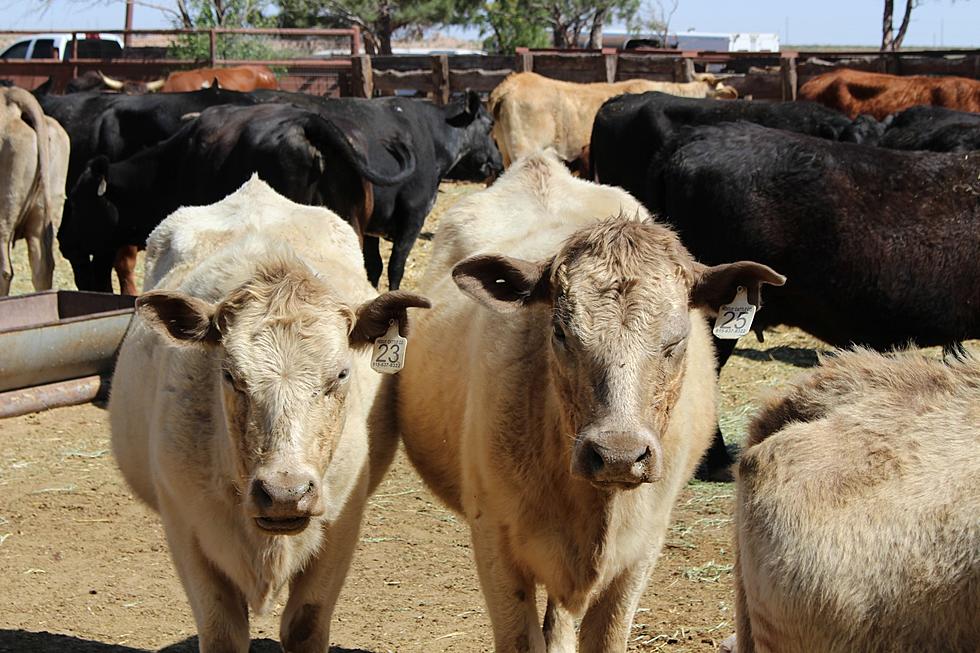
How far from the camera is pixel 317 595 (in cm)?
421

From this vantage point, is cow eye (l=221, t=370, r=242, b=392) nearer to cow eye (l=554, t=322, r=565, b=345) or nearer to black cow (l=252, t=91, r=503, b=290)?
cow eye (l=554, t=322, r=565, b=345)

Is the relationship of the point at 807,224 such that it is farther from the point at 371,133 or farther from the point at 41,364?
the point at 371,133

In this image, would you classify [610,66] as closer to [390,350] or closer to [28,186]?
[28,186]

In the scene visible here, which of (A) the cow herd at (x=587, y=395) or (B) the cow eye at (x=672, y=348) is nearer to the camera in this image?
(A) the cow herd at (x=587, y=395)

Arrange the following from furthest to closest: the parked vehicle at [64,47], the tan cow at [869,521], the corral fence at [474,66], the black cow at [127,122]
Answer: the parked vehicle at [64,47]
the corral fence at [474,66]
the black cow at [127,122]
the tan cow at [869,521]

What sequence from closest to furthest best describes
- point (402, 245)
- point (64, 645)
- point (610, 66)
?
point (64, 645) → point (402, 245) → point (610, 66)

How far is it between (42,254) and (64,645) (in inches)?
266

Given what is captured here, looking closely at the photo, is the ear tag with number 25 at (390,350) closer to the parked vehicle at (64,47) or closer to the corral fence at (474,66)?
the corral fence at (474,66)

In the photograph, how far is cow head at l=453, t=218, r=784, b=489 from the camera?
3.42 metres

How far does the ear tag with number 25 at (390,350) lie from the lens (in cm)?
405

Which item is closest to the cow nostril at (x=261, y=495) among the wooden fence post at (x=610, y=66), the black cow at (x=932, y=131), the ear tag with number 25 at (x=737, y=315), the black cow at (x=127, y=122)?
the ear tag with number 25 at (x=737, y=315)

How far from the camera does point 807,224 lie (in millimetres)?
6547

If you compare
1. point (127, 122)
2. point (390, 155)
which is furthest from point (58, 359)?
point (127, 122)

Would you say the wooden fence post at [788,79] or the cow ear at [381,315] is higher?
the wooden fence post at [788,79]
